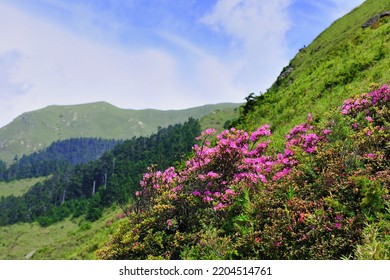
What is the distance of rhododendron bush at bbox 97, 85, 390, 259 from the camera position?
7195 mm

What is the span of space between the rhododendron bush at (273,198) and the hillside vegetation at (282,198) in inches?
0.9

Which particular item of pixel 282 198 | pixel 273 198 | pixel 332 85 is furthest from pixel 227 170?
pixel 332 85

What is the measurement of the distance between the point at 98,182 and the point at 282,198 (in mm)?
145322

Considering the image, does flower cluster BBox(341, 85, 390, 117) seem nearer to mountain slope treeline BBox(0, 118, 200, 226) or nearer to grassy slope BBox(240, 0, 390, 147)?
grassy slope BBox(240, 0, 390, 147)

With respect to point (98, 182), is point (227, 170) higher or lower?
higher

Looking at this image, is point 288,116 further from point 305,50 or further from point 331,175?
point 305,50

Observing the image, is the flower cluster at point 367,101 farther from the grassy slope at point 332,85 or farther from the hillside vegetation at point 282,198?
the grassy slope at point 332,85

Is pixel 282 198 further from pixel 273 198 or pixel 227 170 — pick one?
pixel 227 170

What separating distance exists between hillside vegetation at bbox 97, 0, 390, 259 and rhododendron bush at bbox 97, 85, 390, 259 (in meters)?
0.02

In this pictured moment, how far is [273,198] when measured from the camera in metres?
8.37

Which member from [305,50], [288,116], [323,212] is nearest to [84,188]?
[305,50]

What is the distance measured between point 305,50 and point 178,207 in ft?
102

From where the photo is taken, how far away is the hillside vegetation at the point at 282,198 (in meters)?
7.08

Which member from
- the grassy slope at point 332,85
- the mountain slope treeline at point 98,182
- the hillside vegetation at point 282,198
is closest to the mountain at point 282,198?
the hillside vegetation at point 282,198
